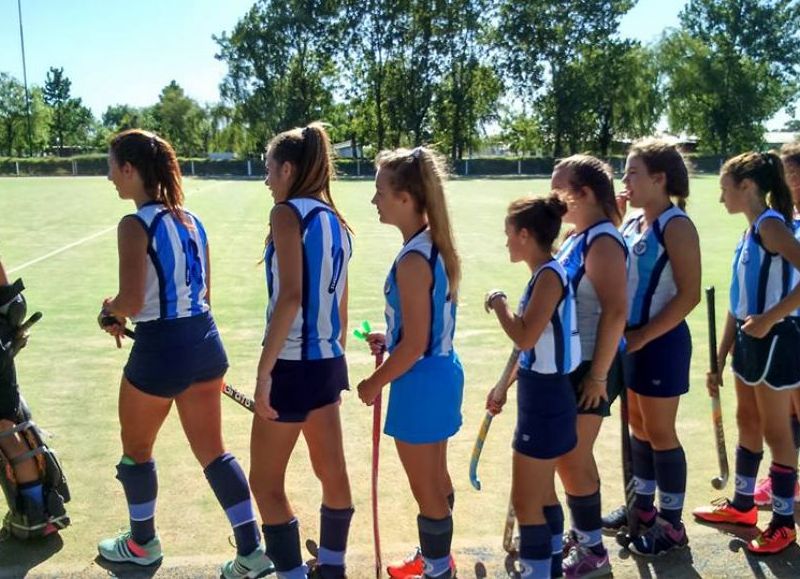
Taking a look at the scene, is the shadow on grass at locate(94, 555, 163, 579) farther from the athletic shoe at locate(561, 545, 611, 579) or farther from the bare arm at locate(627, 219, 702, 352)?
the bare arm at locate(627, 219, 702, 352)

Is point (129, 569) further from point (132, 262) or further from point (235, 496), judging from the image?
point (132, 262)

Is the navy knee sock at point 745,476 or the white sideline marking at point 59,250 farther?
the white sideline marking at point 59,250

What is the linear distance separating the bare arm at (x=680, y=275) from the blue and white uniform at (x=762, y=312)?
0.50 meters

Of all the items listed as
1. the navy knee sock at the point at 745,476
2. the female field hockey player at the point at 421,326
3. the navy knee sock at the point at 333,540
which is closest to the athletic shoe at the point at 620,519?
the navy knee sock at the point at 745,476

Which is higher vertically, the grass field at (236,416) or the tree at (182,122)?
the tree at (182,122)

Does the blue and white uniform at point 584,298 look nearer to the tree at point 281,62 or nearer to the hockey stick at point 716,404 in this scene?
the hockey stick at point 716,404

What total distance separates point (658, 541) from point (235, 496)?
2.06 meters

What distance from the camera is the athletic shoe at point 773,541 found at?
4098 millimetres

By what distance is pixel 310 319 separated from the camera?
3434mm

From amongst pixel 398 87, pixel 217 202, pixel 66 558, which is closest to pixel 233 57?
pixel 398 87

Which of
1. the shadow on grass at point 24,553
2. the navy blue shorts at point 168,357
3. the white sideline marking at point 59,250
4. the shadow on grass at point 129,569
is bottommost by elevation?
the shadow on grass at point 129,569

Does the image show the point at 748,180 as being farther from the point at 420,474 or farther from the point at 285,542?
the point at 285,542

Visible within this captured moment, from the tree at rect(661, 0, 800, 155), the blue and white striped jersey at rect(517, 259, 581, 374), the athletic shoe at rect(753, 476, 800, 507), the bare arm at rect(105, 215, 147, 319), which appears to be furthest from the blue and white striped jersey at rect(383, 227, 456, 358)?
the tree at rect(661, 0, 800, 155)

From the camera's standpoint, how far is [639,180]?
3947mm
